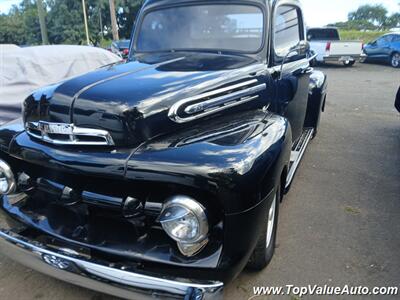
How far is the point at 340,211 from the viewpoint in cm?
371

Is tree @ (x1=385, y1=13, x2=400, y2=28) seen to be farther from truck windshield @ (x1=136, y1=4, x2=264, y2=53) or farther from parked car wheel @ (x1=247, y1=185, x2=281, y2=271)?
parked car wheel @ (x1=247, y1=185, x2=281, y2=271)

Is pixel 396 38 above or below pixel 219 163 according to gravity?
below

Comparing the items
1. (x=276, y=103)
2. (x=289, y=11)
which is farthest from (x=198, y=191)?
(x=289, y=11)

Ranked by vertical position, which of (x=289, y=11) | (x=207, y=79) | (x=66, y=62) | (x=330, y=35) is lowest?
(x=330, y=35)

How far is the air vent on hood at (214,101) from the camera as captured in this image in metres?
2.51

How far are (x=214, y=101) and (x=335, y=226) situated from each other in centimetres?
165

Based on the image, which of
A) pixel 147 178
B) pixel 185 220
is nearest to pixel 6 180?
pixel 147 178

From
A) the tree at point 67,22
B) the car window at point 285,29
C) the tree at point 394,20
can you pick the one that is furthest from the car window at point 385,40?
the tree at point 394,20

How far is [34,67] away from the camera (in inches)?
215

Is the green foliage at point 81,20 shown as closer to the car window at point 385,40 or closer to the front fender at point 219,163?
the car window at point 385,40

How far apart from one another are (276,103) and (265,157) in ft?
4.60

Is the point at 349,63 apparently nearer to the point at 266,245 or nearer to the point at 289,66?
the point at 289,66

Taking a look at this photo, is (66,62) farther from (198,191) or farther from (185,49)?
(198,191)

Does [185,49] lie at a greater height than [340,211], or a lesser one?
greater
